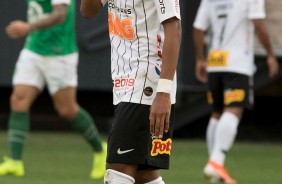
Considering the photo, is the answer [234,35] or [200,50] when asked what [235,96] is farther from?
[200,50]

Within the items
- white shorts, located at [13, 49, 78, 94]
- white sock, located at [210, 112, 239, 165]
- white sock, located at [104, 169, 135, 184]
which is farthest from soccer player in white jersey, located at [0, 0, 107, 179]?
white sock, located at [104, 169, 135, 184]

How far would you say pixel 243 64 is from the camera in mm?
10195

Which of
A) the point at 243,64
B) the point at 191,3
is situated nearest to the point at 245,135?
the point at 191,3

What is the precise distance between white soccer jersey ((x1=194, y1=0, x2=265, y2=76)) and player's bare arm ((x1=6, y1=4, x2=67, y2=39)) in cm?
154

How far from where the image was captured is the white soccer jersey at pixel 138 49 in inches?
239

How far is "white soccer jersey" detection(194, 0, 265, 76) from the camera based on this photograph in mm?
10203

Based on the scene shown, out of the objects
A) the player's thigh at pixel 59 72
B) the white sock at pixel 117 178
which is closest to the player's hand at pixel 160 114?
the white sock at pixel 117 178

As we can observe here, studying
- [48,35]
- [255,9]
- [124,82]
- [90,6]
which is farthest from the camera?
[48,35]

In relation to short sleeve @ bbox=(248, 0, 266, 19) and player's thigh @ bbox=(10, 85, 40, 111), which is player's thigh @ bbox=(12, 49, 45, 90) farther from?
short sleeve @ bbox=(248, 0, 266, 19)

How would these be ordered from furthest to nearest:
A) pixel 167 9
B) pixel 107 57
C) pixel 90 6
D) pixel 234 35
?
pixel 107 57 → pixel 234 35 → pixel 90 6 → pixel 167 9

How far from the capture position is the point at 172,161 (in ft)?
39.5

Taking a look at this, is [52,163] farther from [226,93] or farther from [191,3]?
[191,3]

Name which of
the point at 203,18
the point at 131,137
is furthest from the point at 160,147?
the point at 203,18

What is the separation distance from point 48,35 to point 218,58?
5.60ft
